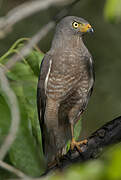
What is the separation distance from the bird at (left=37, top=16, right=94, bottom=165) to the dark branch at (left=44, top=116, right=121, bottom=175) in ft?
2.00

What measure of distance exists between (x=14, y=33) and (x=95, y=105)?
6.81ft

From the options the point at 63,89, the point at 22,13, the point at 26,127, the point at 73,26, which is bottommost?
the point at 63,89

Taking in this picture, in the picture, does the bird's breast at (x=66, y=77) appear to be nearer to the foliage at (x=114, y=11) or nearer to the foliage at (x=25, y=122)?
the foliage at (x=25, y=122)

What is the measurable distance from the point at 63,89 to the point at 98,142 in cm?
98

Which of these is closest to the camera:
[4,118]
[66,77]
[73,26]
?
[4,118]

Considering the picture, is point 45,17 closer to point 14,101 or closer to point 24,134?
point 24,134

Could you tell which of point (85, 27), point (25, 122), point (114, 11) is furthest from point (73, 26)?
point (114, 11)

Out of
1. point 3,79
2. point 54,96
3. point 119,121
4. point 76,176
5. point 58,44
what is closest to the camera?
point 76,176

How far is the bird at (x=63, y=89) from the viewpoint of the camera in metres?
3.94

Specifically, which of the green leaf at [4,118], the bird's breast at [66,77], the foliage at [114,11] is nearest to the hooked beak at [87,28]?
the bird's breast at [66,77]

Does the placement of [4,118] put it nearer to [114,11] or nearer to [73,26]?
[114,11]

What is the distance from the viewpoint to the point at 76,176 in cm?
106

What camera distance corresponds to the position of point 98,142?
3.09 meters

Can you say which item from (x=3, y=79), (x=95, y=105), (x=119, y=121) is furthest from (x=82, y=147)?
(x=95, y=105)
